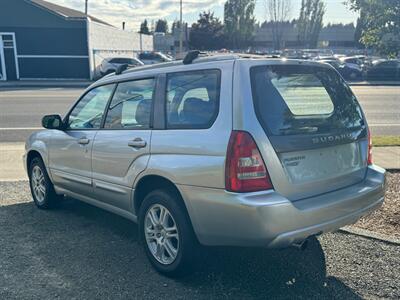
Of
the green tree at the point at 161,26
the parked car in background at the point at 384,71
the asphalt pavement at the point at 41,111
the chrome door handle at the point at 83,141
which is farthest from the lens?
the green tree at the point at 161,26

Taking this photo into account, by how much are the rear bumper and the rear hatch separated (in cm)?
11

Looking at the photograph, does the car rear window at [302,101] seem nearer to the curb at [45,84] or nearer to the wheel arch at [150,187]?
the wheel arch at [150,187]

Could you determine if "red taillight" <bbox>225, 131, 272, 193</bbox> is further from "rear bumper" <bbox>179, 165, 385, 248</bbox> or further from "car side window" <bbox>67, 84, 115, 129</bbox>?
"car side window" <bbox>67, 84, 115, 129</bbox>

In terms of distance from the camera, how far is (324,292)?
3.32m

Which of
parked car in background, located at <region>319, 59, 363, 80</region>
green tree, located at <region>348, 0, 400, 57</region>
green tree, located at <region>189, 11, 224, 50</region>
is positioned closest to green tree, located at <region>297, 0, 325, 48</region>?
green tree, located at <region>189, 11, 224, 50</region>

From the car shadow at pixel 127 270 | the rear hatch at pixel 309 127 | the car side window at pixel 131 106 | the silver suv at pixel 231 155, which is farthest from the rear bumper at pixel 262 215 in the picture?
the car side window at pixel 131 106

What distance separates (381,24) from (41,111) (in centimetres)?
Result: 1231

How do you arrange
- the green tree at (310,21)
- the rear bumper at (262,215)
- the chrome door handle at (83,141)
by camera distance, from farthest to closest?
the green tree at (310,21) < the chrome door handle at (83,141) < the rear bumper at (262,215)

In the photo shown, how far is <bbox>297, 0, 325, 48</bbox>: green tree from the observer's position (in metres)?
51.4

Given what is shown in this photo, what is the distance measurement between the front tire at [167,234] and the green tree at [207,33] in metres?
53.2

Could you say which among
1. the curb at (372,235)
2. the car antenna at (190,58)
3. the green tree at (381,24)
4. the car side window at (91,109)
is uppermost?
the green tree at (381,24)

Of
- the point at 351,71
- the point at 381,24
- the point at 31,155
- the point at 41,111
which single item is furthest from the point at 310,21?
the point at 31,155

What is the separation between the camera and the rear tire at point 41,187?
5270mm

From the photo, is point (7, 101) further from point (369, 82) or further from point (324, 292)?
point (369, 82)
